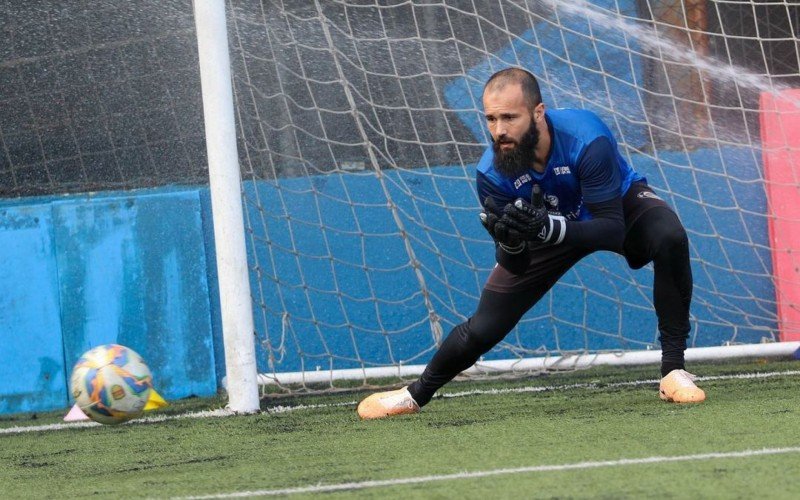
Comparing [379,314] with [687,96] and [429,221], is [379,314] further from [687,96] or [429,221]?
[687,96]

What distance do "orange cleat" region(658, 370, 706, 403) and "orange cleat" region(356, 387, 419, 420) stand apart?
41.1 inches

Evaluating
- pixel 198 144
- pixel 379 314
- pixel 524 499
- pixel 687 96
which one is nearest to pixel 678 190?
pixel 687 96

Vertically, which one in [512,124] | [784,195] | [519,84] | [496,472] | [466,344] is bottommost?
[784,195]

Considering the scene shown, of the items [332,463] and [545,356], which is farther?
[545,356]

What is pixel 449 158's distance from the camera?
709 cm

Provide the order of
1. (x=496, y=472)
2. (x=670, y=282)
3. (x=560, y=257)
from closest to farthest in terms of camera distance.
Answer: (x=496, y=472) < (x=560, y=257) < (x=670, y=282)

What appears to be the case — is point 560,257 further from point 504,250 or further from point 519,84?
point 519,84

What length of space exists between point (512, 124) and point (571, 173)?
299 mm

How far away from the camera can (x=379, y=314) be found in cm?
718

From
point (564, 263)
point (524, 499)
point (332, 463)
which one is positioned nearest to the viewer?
point (524, 499)

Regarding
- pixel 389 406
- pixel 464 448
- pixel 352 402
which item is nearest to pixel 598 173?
A: pixel 464 448

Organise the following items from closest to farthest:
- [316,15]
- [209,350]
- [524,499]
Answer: [524,499], [316,15], [209,350]

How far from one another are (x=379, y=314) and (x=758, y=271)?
2.28 metres

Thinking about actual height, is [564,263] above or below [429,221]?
above
